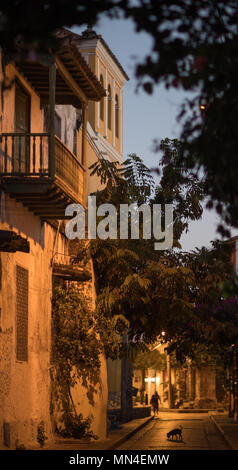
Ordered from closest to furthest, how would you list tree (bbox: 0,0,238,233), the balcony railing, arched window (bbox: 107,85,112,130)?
tree (bbox: 0,0,238,233), the balcony railing, arched window (bbox: 107,85,112,130)

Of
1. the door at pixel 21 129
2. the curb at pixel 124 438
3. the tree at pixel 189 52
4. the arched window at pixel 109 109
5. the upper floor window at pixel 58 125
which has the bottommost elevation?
the curb at pixel 124 438

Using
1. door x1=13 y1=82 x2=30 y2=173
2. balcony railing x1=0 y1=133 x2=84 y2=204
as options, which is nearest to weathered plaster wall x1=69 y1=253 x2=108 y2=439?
balcony railing x1=0 y1=133 x2=84 y2=204

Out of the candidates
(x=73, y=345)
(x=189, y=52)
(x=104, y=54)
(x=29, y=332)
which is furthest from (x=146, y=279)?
(x=104, y=54)

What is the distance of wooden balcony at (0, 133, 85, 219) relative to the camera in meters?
15.6

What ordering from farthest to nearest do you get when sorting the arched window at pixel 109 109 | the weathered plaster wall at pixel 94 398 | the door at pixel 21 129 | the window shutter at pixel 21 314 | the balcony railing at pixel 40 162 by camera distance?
1. the arched window at pixel 109 109
2. the weathered plaster wall at pixel 94 398
3. the window shutter at pixel 21 314
4. the door at pixel 21 129
5. the balcony railing at pixel 40 162

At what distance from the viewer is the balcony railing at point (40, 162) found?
615 inches

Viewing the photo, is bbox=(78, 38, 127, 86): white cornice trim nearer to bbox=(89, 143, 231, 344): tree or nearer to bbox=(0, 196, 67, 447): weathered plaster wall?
bbox=(89, 143, 231, 344): tree

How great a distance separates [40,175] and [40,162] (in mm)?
439

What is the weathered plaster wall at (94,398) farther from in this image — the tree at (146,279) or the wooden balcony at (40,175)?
the wooden balcony at (40,175)

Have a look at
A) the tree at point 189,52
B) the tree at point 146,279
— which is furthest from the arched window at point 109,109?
the tree at point 189,52

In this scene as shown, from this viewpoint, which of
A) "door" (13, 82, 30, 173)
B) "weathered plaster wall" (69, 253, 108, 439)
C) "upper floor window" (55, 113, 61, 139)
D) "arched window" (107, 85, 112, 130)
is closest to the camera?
"door" (13, 82, 30, 173)
